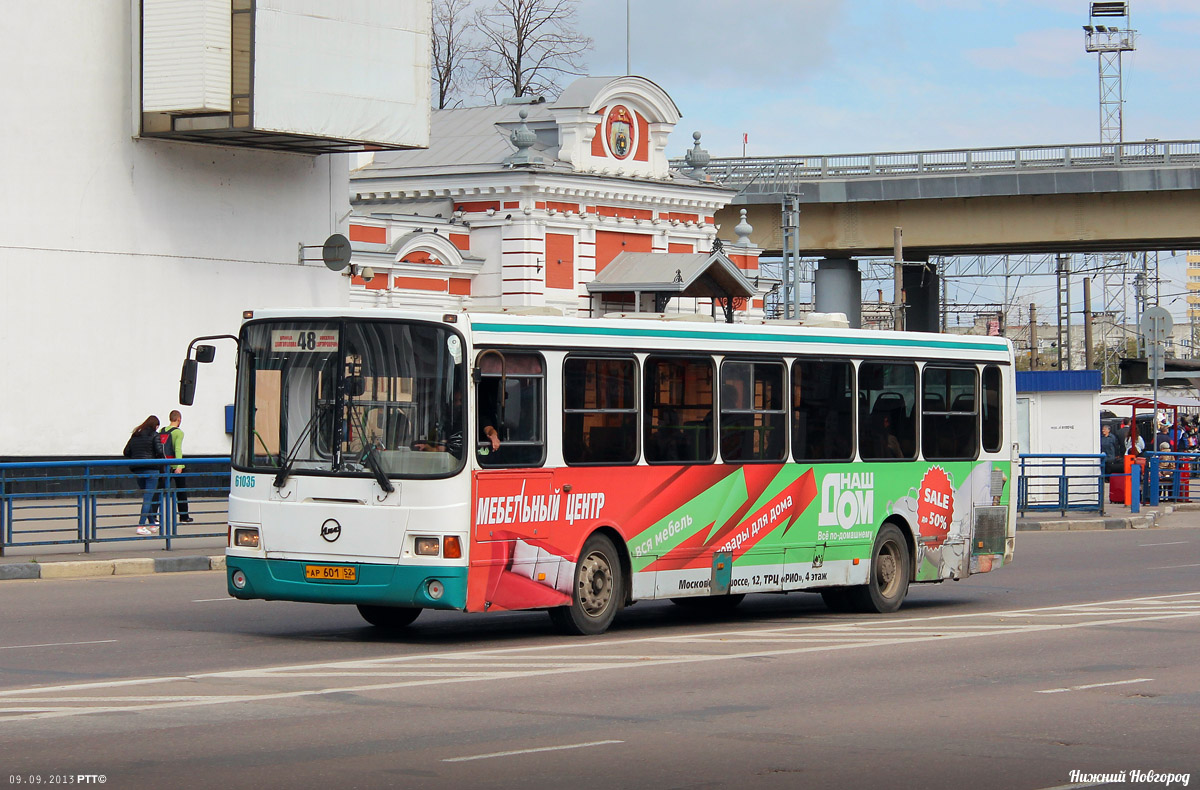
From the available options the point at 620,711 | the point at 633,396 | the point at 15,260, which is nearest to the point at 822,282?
the point at 15,260

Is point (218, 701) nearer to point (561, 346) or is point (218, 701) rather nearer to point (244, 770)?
point (244, 770)

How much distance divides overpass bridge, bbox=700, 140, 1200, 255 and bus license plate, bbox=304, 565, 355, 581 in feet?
118

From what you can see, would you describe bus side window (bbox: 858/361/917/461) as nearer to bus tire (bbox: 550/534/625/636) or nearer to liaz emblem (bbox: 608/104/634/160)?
bus tire (bbox: 550/534/625/636)

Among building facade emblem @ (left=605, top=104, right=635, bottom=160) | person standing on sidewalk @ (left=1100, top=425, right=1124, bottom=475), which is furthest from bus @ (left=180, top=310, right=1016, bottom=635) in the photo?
building facade emblem @ (left=605, top=104, right=635, bottom=160)

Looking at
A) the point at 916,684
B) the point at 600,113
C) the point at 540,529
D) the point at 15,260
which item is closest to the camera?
the point at 916,684

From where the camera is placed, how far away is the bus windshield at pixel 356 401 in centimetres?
1349

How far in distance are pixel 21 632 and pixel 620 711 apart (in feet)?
20.9

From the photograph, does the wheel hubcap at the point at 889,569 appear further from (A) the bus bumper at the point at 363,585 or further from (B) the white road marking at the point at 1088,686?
(A) the bus bumper at the point at 363,585

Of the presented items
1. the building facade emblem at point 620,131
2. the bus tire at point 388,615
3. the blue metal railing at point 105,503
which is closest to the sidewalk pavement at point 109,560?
Result: the blue metal railing at point 105,503

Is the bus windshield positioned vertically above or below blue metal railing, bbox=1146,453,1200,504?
above

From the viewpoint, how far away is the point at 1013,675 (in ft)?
41.3

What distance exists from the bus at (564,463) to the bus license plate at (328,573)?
0.05 ft

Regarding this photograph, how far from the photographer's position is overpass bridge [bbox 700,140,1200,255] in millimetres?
50000

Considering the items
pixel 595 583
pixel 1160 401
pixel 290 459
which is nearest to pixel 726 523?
pixel 595 583
